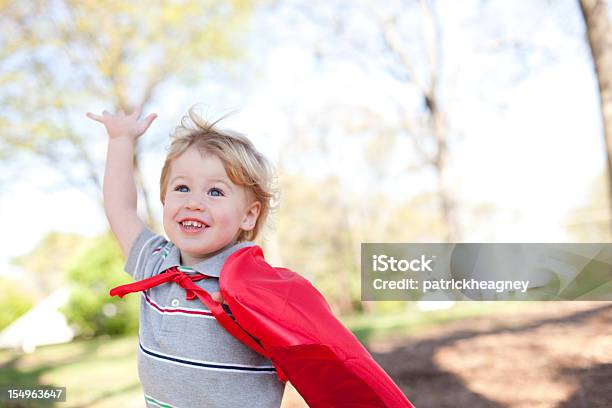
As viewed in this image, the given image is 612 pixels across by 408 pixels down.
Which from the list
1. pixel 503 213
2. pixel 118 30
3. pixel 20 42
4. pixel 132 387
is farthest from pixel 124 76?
pixel 503 213

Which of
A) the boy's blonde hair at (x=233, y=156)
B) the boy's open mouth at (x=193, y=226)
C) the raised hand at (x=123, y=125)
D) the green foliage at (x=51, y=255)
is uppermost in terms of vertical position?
the raised hand at (x=123, y=125)

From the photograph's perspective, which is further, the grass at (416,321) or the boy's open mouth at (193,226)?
the grass at (416,321)

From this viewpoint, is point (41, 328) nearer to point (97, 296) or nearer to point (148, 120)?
point (97, 296)

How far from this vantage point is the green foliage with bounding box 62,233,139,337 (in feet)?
22.9

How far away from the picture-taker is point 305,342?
1.23 metres

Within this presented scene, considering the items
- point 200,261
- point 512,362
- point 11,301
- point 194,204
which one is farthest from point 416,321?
point 11,301

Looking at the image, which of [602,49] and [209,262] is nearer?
[209,262]

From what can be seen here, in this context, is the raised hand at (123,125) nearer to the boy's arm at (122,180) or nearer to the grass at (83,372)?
the boy's arm at (122,180)

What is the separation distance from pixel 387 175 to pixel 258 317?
1713 centimetres

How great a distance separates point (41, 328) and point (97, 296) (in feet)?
2.35

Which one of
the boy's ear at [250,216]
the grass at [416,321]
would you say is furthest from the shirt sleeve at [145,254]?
the grass at [416,321]

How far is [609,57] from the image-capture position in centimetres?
336

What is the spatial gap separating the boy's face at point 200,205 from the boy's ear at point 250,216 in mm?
31

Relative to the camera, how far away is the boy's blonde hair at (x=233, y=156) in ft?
4.56
